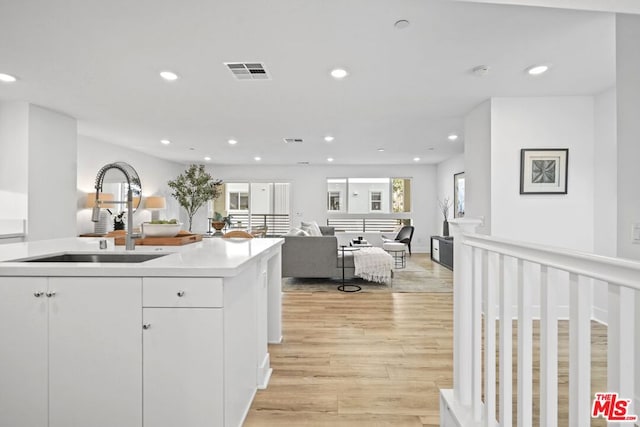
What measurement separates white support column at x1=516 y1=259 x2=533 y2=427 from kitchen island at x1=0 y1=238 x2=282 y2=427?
1.10 m

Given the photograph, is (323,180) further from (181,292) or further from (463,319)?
(181,292)

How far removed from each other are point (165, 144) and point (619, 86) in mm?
6469

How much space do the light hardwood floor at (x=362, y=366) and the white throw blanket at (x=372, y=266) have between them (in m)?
1.02

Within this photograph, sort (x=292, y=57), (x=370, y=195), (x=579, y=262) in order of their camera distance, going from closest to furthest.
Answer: (x=579, y=262) < (x=292, y=57) < (x=370, y=195)

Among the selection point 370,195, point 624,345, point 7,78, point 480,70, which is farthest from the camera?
point 370,195

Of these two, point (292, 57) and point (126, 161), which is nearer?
point (292, 57)

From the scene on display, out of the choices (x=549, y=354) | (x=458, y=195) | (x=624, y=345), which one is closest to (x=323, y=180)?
(x=458, y=195)

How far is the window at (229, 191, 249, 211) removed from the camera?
976 cm

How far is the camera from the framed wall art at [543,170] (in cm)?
359

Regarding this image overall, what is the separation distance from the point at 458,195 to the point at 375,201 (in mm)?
2490

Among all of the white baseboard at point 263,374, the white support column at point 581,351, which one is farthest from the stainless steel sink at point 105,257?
the white support column at point 581,351

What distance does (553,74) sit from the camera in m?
3.00

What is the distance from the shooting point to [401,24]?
2.20 meters

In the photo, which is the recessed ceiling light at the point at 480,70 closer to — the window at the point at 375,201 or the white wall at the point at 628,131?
the white wall at the point at 628,131
